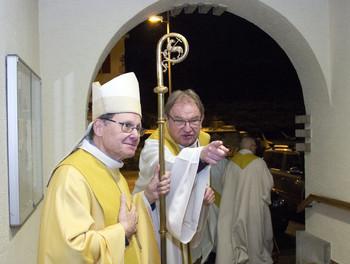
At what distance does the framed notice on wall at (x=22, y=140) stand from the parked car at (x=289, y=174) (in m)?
5.39

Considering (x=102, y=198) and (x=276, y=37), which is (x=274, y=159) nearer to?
(x=276, y=37)

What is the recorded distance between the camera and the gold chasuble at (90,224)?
1.45 meters

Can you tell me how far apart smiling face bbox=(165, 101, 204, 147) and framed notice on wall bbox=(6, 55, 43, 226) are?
3.20ft

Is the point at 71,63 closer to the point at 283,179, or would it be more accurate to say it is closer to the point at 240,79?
the point at 283,179

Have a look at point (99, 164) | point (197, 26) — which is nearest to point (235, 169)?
point (99, 164)

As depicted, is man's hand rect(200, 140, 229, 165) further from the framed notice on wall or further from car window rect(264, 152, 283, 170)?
car window rect(264, 152, 283, 170)

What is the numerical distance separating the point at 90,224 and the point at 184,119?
122cm

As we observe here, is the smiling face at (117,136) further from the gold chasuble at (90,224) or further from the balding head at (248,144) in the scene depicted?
the balding head at (248,144)

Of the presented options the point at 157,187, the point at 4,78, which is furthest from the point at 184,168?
the point at 4,78

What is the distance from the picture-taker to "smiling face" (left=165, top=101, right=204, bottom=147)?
2.53 m

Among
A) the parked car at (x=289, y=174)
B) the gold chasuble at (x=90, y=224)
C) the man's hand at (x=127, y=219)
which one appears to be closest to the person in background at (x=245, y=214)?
the parked car at (x=289, y=174)

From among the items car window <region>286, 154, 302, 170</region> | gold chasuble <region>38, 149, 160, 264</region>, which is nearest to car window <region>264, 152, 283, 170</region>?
car window <region>286, 154, 302, 170</region>

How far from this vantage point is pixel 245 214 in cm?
474

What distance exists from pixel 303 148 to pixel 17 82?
122 inches
